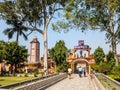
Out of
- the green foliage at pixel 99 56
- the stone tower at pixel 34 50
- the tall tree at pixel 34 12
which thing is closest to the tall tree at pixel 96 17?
the tall tree at pixel 34 12

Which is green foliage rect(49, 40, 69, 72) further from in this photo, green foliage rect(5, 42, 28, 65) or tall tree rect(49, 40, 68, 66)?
green foliage rect(5, 42, 28, 65)

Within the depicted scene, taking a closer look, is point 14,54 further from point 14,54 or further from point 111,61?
point 111,61

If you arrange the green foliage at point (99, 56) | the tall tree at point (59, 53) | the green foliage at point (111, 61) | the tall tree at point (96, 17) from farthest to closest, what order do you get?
the green foliage at point (99, 56) → the tall tree at point (59, 53) → the green foliage at point (111, 61) → the tall tree at point (96, 17)

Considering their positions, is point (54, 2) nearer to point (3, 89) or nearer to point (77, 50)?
point (77, 50)

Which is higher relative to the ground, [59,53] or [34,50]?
[34,50]

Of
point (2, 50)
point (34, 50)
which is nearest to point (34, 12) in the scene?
point (2, 50)

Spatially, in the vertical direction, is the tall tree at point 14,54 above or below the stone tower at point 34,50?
below

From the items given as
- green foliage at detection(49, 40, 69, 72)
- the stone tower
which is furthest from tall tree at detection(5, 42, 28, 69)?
the stone tower

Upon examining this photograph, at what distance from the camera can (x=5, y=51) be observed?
55562mm

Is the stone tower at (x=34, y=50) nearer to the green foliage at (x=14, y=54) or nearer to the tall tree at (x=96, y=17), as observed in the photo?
the green foliage at (x=14, y=54)

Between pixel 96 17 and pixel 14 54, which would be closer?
pixel 96 17

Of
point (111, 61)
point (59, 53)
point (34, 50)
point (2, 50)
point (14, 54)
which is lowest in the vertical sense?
point (111, 61)

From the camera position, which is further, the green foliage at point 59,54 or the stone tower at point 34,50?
the stone tower at point 34,50

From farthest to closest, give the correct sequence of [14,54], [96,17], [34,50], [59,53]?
[34,50]
[59,53]
[14,54]
[96,17]
